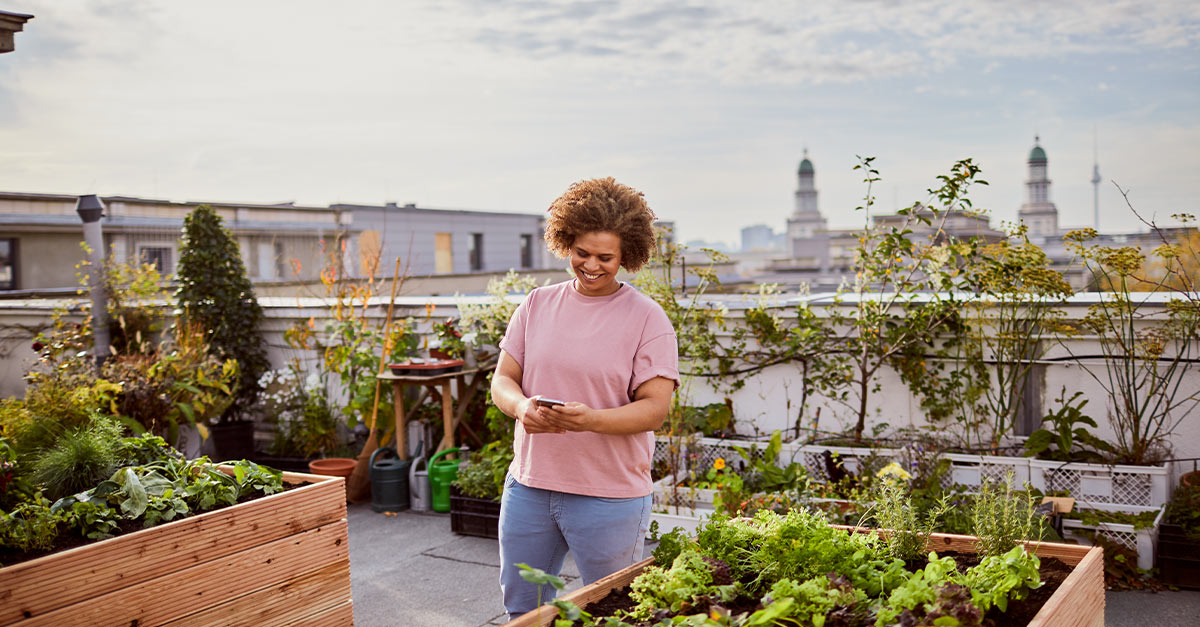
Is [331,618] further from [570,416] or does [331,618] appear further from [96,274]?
[96,274]

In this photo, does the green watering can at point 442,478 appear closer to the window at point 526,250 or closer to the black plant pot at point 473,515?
the black plant pot at point 473,515

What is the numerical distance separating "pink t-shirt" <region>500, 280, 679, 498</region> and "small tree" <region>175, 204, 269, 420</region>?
17.0ft

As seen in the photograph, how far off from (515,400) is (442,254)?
26322 millimetres

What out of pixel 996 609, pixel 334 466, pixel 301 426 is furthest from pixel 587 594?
pixel 301 426

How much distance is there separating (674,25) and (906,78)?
346 inches

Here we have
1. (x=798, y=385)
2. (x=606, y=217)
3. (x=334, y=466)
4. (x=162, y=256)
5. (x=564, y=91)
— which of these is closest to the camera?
(x=606, y=217)

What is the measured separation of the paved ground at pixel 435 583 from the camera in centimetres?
385

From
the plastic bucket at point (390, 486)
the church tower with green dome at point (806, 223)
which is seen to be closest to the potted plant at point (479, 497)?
the plastic bucket at point (390, 486)

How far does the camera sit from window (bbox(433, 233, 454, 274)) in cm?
2792

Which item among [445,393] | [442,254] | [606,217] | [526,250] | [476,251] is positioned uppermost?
[526,250]

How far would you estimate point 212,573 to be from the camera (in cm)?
280

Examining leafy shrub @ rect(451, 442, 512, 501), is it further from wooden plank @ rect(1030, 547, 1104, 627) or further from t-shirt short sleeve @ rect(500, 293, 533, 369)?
wooden plank @ rect(1030, 547, 1104, 627)

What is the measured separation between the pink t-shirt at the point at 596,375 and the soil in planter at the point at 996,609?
322mm

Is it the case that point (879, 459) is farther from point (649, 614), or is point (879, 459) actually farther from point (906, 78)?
point (906, 78)
